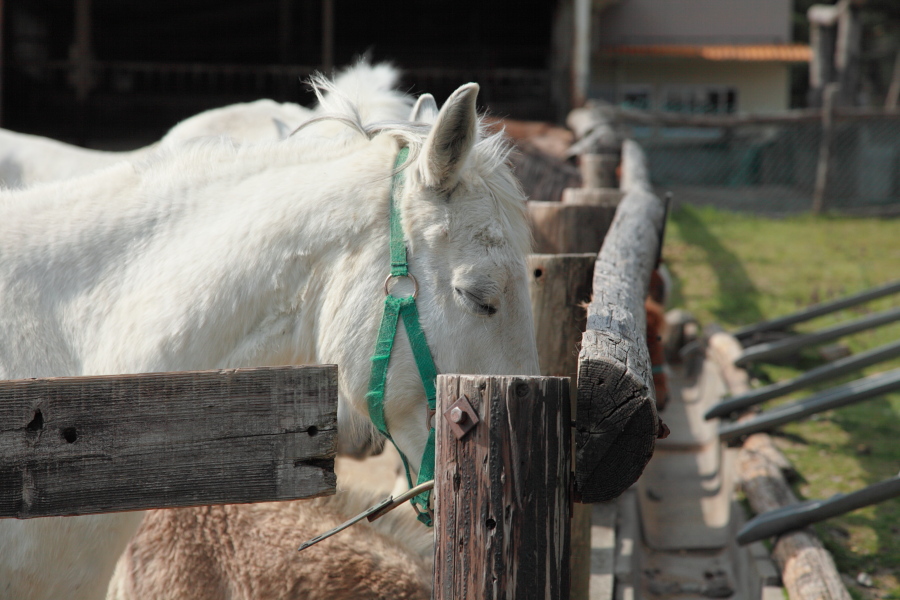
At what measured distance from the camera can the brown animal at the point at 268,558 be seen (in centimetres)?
218

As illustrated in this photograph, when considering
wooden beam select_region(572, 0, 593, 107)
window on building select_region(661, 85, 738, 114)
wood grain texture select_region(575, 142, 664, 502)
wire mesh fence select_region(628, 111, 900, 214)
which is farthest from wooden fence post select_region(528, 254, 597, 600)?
window on building select_region(661, 85, 738, 114)

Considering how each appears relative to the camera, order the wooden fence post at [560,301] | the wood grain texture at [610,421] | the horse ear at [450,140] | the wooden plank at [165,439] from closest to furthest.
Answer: the wooden plank at [165,439] → the wood grain texture at [610,421] → the horse ear at [450,140] → the wooden fence post at [560,301]

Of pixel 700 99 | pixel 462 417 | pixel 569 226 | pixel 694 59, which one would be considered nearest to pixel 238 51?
pixel 694 59

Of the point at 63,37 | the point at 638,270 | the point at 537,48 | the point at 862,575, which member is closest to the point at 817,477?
the point at 862,575

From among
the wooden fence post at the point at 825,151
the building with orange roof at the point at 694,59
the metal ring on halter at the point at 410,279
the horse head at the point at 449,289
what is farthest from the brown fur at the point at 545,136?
the building with orange roof at the point at 694,59

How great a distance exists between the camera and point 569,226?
3.26 m

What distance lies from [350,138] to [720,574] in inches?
118

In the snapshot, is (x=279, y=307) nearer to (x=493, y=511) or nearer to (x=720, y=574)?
(x=493, y=511)

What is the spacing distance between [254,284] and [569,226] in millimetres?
1849

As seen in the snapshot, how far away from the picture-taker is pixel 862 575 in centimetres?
331

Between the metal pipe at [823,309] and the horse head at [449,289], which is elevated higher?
the metal pipe at [823,309]

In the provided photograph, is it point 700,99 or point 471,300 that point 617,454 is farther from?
point 700,99

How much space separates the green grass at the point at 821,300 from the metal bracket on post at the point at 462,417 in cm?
283

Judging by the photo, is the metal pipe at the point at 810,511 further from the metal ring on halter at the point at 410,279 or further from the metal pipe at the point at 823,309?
the metal pipe at the point at 823,309
